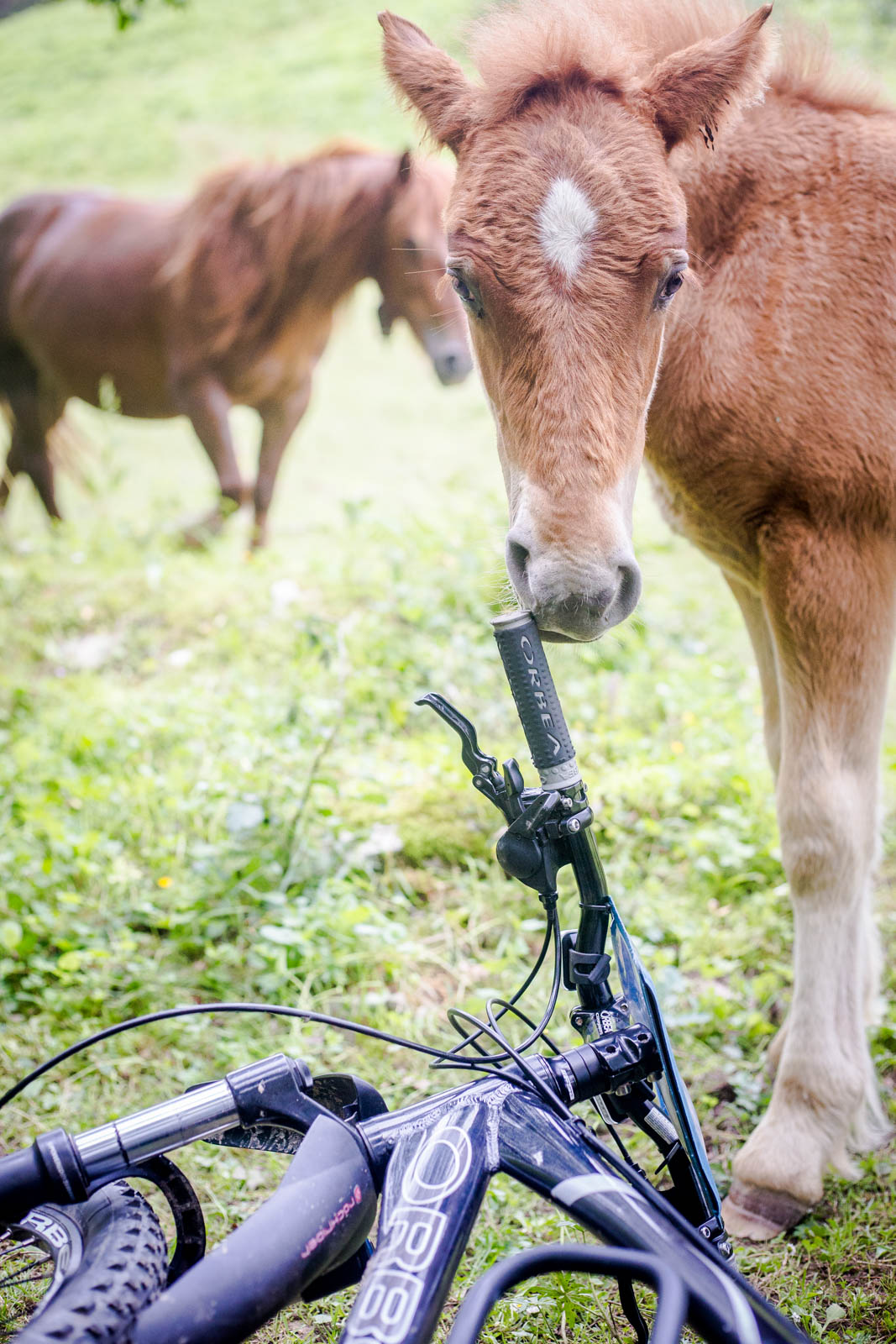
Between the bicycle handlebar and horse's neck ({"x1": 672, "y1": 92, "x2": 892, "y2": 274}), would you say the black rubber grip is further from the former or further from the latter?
horse's neck ({"x1": 672, "y1": 92, "x2": 892, "y2": 274})

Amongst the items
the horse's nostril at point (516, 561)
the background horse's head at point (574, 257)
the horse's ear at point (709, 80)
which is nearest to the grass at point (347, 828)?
the background horse's head at point (574, 257)

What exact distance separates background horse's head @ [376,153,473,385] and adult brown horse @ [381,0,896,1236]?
2.70 m

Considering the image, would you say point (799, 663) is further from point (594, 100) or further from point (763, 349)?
point (594, 100)

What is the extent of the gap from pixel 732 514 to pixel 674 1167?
1237 millimetres

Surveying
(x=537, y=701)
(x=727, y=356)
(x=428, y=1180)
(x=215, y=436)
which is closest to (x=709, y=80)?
(x=727, y=356)

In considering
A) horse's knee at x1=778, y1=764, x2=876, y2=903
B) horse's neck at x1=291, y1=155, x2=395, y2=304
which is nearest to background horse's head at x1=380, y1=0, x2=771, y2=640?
horse's knee at x1=778, y1=764, x2=876, y2=903

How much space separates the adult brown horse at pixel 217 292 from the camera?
484 cm

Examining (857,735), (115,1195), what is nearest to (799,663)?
(857,735)

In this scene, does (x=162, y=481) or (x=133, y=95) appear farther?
(x=133, y=95)

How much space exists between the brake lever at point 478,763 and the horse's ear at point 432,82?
108cm

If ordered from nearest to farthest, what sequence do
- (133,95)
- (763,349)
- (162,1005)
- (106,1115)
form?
(763,349), (106,1115), (162,1005), (133,95)

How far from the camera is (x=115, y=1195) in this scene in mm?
1163

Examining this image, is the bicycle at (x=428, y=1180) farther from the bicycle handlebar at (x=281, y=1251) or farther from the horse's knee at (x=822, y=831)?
the horse's knee at (x=822, y=831)

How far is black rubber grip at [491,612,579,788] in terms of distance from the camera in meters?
1.39
